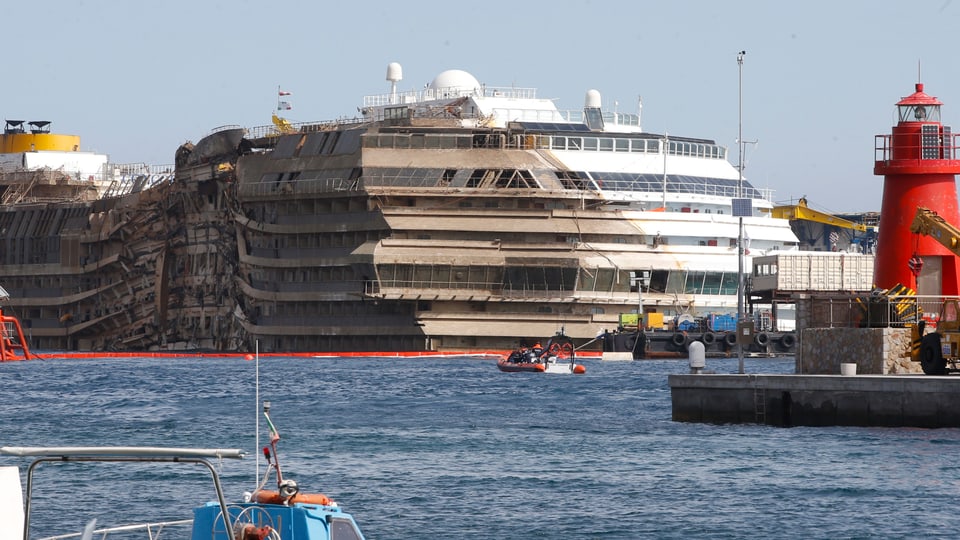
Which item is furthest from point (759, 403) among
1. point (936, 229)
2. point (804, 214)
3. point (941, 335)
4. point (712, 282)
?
point (804, 214)

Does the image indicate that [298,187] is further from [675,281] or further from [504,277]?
[675,281]

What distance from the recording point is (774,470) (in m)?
39.0


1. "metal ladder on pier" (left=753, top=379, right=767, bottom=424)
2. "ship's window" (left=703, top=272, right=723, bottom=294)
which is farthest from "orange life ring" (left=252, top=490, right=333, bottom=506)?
"ship's window" (left=703, top=272, right=723, bottom=294)

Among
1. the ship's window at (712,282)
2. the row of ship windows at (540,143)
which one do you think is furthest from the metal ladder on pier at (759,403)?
the row of ship windows at (540,143)

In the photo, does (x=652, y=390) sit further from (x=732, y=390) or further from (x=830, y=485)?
(x=830, y=485)

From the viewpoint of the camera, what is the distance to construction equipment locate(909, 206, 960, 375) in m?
45.6

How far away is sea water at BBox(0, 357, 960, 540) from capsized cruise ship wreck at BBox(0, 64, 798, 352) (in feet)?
157

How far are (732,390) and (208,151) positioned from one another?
94931mm

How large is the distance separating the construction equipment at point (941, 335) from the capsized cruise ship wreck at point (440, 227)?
206ft

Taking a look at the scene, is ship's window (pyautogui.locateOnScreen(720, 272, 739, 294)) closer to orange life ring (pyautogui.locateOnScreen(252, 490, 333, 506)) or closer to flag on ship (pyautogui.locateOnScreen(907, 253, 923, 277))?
flag on ship (pyautogui.locateOnScreen(907, 253, 923, 277))

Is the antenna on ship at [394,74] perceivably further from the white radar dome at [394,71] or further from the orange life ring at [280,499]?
the orange life ring at [280,499]

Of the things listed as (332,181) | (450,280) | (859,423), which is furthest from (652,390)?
(332,181)

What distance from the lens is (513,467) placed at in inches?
1602

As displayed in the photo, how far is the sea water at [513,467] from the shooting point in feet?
107
